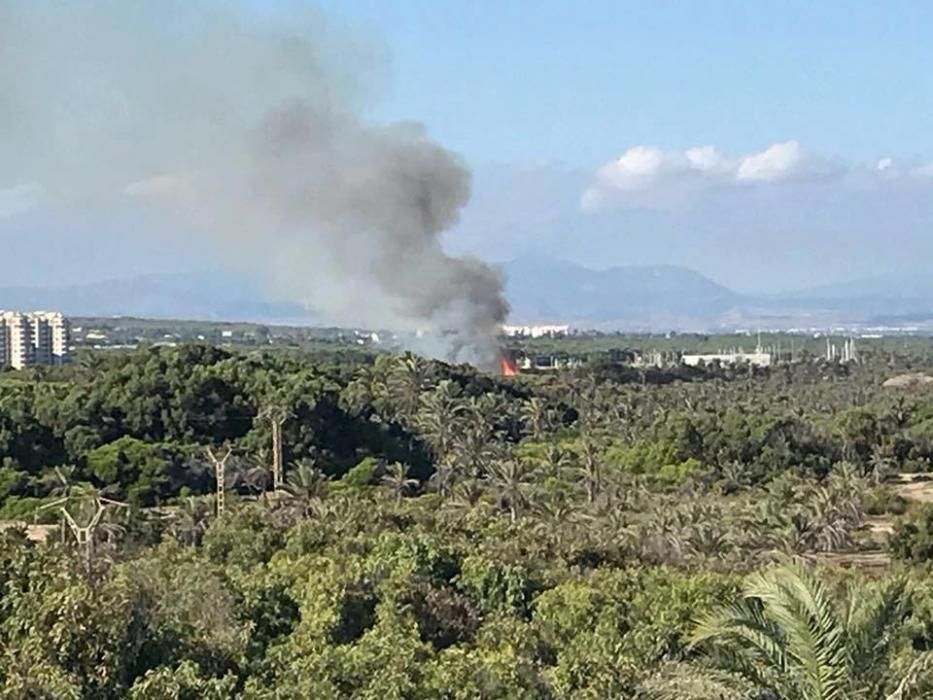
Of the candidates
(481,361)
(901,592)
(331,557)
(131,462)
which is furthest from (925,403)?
(901,592)

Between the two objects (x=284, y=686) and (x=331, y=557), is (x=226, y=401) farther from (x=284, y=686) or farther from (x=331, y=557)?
(x=284, y=686)

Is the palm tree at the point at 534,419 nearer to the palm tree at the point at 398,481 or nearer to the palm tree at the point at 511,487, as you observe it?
the palm tree at the point at 398,481

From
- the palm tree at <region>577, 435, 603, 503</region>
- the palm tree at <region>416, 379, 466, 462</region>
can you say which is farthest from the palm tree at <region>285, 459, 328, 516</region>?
the palm tree at <region>416, 379, 466, 462</region>

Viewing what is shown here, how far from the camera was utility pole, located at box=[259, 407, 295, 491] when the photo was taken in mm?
57562

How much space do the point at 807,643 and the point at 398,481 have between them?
44886 millimetres

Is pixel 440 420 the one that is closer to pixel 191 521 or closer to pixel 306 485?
pixel 306 485

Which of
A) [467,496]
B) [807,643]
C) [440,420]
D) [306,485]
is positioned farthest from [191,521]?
[807,643]

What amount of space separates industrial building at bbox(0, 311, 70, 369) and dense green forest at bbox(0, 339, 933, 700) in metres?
72.8

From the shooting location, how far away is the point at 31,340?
161625mm

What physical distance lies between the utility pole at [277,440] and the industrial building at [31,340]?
321ft

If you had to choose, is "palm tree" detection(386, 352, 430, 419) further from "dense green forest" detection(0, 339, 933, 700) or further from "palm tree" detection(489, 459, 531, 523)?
"palm tree" detection(489, 459, 531, 523)

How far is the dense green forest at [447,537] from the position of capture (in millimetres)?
13227

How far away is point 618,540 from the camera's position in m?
36.5

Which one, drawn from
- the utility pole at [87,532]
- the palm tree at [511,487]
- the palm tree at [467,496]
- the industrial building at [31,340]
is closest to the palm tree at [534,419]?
the palm tree at [467,496]
